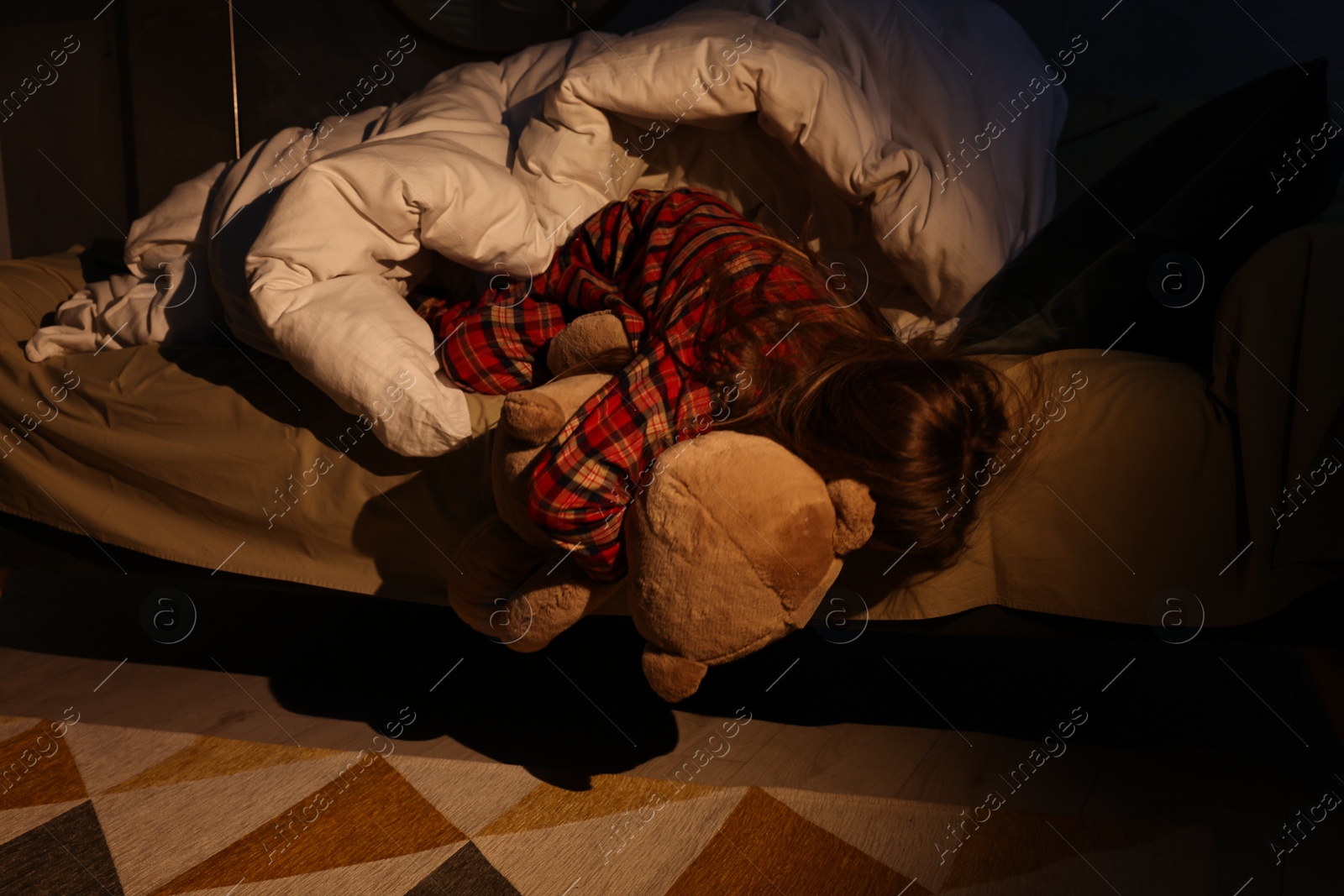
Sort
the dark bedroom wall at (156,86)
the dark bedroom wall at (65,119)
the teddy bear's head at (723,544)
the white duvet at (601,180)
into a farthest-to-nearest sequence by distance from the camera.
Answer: the dark bedroom wall at (65,119)
the dark bedroom wall at (156,86)
the white duvet at (601,180)
the teddy bear's head at (723,544)

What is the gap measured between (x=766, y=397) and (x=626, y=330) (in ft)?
0.58

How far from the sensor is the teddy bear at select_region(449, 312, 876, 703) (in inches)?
27.5

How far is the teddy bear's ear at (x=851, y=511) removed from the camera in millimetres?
739

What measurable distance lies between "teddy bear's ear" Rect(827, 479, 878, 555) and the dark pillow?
0.28 m

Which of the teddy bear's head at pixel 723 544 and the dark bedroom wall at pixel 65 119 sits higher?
the dark bedroom wall at pixel 65 119

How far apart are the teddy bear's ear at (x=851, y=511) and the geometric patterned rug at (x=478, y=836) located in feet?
1.17

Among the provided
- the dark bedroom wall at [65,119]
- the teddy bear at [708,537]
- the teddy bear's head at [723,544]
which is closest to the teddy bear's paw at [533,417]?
the teddy bear at [708,537]

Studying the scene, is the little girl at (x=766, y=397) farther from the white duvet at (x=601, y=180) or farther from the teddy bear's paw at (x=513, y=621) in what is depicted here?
the white duvet at (x=601, y=180)

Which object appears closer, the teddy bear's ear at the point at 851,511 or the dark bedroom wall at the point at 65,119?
the teddy bear's ear at the point at 851,511

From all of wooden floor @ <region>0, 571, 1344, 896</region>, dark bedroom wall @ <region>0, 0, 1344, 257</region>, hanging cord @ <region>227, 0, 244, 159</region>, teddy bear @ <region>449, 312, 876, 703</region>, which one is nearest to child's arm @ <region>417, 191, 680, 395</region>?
teddy bear @ <region>449, 312, 876, 703</region>

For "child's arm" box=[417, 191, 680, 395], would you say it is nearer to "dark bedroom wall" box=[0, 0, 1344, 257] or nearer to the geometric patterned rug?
the geometric patterned rug

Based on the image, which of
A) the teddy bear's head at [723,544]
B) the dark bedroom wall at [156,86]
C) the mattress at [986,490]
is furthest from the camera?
the dark bedroom wall at [156,86]

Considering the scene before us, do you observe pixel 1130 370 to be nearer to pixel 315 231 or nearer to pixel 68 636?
A: pixel 315 231

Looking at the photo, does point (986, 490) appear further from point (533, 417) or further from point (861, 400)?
point (533, 417)
